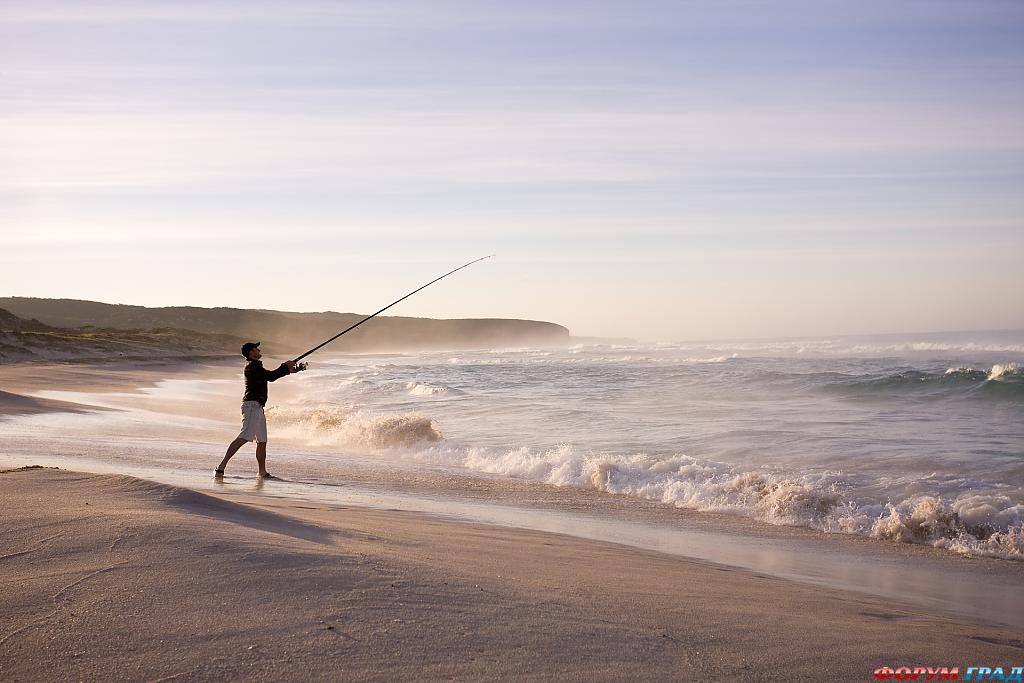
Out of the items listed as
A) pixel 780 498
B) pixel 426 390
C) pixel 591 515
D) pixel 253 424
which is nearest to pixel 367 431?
pixel 253 424

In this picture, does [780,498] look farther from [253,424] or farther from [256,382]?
[256,382]

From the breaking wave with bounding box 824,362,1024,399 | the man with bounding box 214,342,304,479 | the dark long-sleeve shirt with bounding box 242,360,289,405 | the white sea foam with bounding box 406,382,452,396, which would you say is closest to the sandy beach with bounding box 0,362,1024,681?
the man with bounding box 214,342,304,479

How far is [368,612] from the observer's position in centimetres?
330

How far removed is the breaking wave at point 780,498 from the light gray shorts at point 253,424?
9.48 feet

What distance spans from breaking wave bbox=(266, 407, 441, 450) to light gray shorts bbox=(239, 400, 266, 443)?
3.80m

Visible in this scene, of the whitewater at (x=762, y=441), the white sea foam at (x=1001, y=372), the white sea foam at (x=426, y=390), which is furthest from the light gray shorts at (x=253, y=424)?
the white sea foam at (x=1001, y=372)

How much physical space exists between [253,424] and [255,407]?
0.78 feet

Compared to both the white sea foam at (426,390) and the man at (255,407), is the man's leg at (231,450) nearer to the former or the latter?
the man at (255,407)

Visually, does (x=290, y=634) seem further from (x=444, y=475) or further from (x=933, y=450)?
(x=933, y=450)

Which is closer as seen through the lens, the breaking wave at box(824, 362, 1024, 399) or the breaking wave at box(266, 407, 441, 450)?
the breaking wave at box(266, 407, 441, 450)

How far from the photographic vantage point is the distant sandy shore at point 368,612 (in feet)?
9.35

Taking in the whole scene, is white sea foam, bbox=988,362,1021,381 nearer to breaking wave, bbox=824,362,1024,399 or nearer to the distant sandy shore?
breaking wave, bbox=824,362,1024,399

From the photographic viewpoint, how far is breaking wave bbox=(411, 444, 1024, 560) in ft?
22.4

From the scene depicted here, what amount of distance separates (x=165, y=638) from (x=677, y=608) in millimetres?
2277
